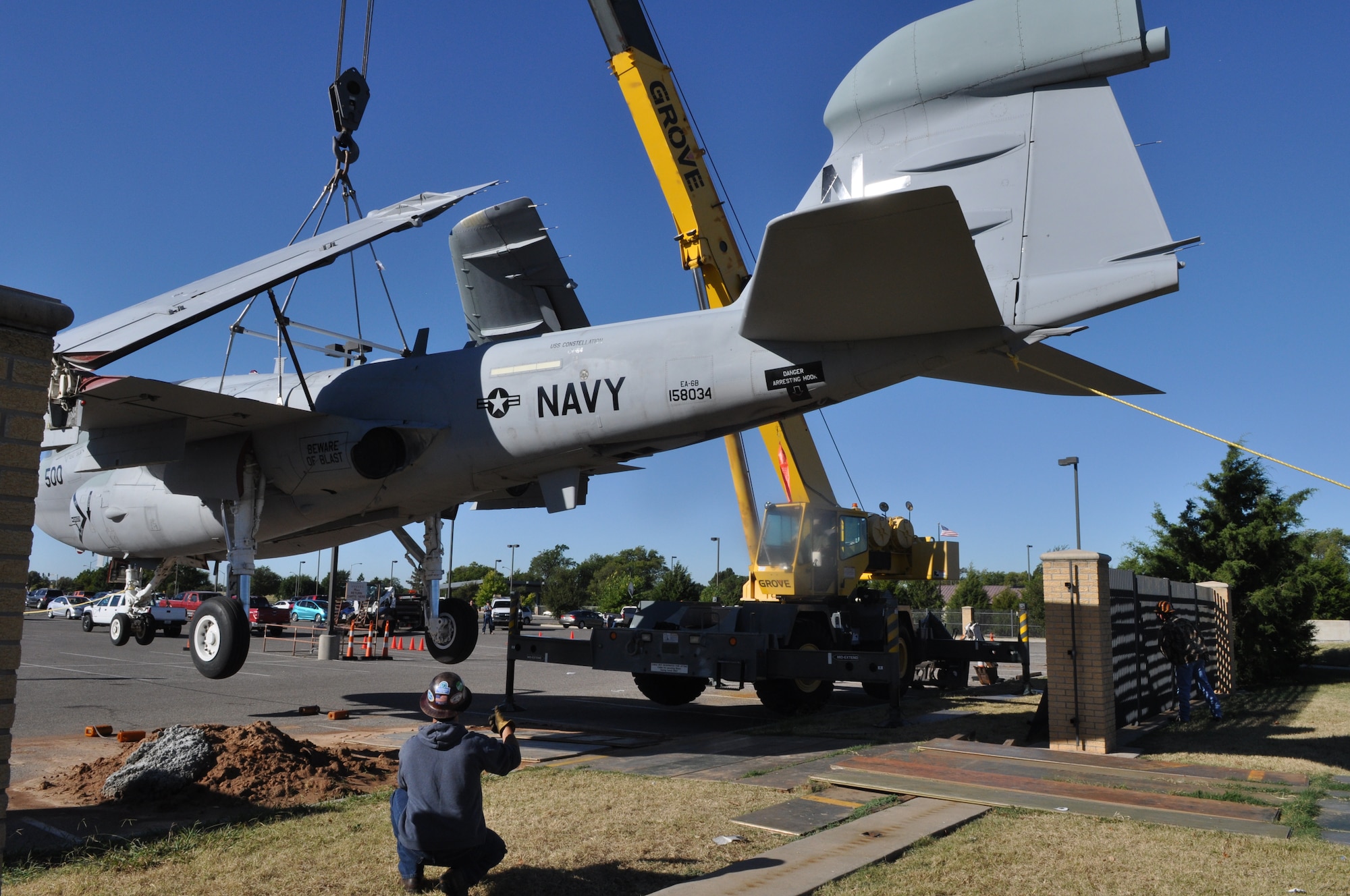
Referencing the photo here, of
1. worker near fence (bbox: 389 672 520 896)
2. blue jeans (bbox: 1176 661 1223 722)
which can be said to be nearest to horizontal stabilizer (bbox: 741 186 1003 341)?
worker near fence (bbox: 389 672 520 896)

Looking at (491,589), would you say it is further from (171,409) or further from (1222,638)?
(171,409)

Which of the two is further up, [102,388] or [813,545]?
[102,388]

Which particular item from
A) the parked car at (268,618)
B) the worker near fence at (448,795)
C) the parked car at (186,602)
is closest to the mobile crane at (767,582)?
the worker near fence at (448,795)

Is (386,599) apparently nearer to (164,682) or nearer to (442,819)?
(164,682)

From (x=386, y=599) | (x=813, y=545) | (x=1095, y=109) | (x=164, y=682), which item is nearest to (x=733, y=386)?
(x=1095, y=109)

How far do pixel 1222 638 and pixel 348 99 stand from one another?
18022 mm

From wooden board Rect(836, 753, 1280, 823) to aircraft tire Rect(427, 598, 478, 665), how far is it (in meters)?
6.79

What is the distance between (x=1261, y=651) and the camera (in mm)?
18750

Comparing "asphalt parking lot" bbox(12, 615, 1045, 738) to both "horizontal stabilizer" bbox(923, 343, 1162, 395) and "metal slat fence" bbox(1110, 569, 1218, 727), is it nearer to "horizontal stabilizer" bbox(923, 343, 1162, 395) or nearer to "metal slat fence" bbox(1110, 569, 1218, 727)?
"metal slat fence" bbox(1110, 569, 1218, 727)

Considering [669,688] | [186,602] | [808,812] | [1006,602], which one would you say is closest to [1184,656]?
[669,688]

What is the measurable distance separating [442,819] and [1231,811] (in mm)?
5729

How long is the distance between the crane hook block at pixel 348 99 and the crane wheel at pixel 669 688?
9191 millimetres

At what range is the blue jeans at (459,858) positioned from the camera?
4633mm

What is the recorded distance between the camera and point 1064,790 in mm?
7371
